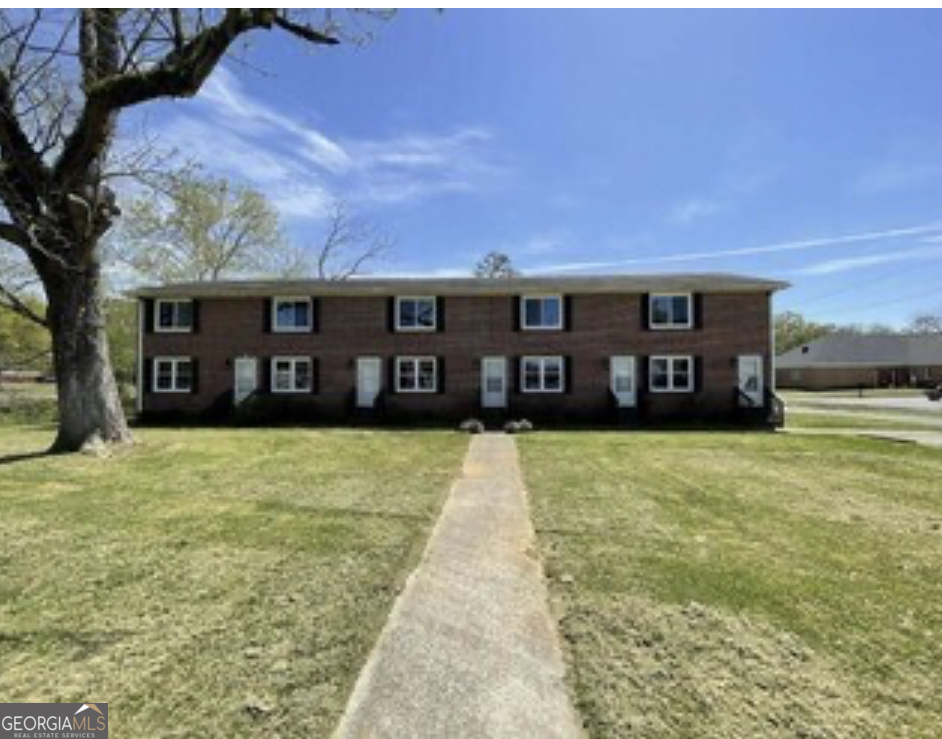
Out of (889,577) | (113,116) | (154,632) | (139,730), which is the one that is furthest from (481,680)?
(113,116)

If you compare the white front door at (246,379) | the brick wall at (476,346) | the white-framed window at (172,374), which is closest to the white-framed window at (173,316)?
the brick wall at (476,346)

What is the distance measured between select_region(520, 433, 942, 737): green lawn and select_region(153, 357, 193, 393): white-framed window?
62.3 ft

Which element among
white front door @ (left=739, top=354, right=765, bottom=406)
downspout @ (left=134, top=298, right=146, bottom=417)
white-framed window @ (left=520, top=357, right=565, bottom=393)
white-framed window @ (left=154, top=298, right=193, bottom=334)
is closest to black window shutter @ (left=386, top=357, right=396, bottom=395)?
white-framed window @ (left=520, top=357, right=565, bottom=393)

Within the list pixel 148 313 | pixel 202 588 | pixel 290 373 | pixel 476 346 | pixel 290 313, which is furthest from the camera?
pixel 148 313

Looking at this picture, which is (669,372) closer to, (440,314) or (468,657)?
(440,314)

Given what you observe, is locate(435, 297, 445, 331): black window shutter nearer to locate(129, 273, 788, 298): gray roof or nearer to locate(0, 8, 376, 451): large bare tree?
locate(129, 273, 788, 298): gray roof

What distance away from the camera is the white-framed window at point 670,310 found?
2527cm

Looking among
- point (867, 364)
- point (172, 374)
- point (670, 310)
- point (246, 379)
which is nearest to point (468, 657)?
point (670, 310)

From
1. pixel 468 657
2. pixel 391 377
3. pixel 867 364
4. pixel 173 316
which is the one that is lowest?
pixel 468 657

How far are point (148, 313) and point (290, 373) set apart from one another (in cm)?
591

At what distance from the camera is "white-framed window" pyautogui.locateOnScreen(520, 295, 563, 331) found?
25578 millimetres

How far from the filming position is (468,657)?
4.40m

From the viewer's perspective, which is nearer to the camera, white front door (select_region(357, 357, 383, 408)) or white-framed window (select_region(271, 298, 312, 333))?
white front door (select_region(357, 357, 383, 408))

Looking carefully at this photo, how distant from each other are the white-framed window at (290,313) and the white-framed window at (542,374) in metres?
8.07
